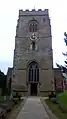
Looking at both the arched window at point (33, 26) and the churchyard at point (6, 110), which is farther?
the arched window at point (33, 26)

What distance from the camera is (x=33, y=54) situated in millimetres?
43844

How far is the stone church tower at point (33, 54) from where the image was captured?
4153 cm

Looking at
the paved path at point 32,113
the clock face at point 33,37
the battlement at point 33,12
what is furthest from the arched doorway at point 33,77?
the paved path at point 32,113

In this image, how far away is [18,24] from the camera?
153ft

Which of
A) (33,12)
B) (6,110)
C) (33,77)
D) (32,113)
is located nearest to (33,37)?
(33,12)

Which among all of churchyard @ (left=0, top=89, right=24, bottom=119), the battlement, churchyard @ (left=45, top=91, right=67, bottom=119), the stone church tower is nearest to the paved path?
churchyard @ (left=0, top=89, right=24, bottom=119)

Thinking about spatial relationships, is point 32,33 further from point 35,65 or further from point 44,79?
point 44,79

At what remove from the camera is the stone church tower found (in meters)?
41.5

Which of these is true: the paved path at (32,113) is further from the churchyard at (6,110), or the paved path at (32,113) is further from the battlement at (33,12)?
the battlement at (33,12)

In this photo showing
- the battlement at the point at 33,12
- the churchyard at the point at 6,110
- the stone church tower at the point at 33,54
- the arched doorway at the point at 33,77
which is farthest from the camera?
the battlement at the point at 33,12

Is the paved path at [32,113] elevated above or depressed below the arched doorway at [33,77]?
below

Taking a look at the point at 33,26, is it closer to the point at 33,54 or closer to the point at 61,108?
the point at 33,54

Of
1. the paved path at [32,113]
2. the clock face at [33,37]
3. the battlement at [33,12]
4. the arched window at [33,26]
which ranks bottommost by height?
the paved path at [32,113]

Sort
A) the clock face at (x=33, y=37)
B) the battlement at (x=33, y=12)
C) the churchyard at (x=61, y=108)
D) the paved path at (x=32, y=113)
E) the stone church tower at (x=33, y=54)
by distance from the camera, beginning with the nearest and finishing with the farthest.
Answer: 1. the paved path at (x=32, y=113)
2. the churchyard at (x=61, y=108)
3. the stone church tower at (x=33, y=54)
4. the clock face at (x=33, y=37)
5. the battlement at (x=33, y=12)
